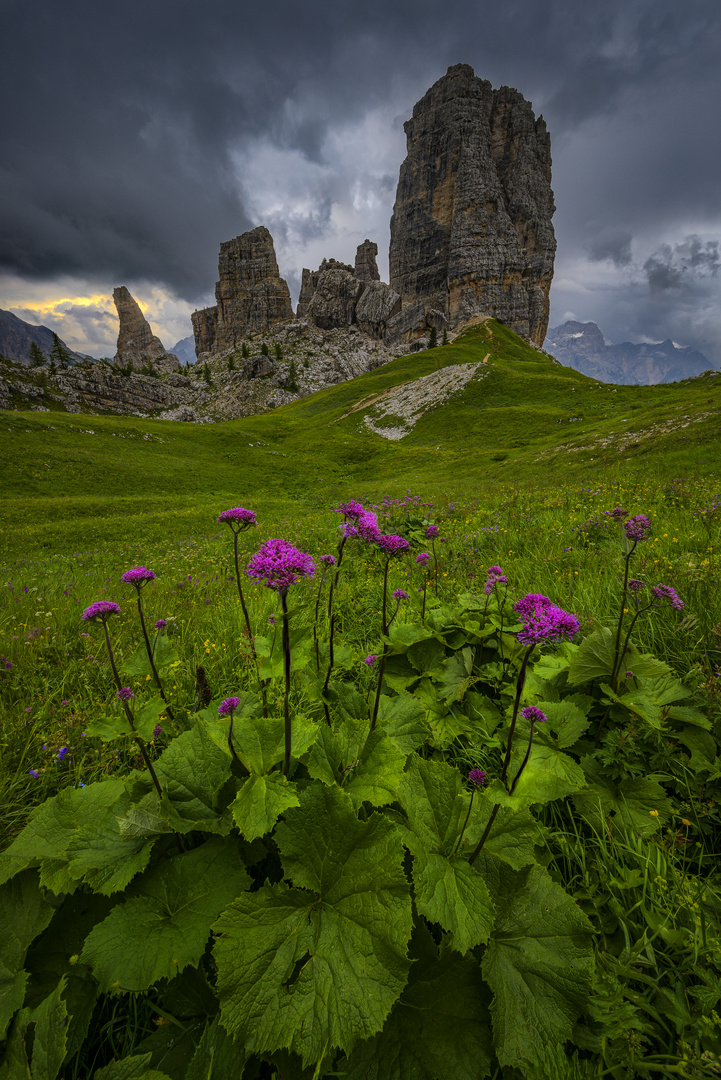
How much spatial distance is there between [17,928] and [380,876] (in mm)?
1726

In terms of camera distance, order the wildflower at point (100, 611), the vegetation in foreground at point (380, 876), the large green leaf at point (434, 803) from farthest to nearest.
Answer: the wildflower at point (100, 611) → the large green leaf at point (434, 803) → the vegetation in foreground at point (380, 876)

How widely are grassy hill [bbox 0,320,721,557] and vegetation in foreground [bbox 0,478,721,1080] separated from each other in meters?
15.7

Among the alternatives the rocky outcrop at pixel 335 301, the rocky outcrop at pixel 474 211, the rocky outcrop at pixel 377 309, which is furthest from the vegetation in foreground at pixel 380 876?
the rocky outcrop at pixel 335 301

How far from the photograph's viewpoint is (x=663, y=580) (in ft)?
15.8

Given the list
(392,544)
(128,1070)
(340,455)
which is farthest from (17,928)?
(340,455)

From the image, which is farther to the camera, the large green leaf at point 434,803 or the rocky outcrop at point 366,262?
the rocky outcrop at point 366,262

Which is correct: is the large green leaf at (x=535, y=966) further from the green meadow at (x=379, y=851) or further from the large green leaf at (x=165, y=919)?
the large green leaf at (x=165, y=919)

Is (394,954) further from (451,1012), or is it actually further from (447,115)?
(447,115)

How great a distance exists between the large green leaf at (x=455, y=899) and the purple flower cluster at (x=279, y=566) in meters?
1.47

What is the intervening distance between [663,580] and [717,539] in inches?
88.7

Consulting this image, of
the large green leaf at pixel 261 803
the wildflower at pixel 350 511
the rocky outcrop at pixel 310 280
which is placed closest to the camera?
the large green leaf at pixel 261 803

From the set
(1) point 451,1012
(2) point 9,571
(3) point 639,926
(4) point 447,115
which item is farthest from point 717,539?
(4) point 447,115

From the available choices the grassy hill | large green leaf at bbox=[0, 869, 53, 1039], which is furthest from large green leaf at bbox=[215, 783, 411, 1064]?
the grassy hill

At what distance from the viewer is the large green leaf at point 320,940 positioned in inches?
55.8
